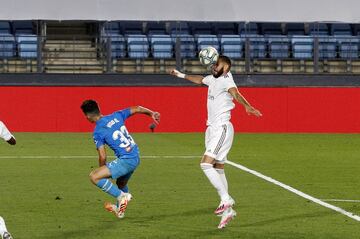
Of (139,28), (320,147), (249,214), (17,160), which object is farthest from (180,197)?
(139,28)

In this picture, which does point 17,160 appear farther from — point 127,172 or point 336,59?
point 336,59

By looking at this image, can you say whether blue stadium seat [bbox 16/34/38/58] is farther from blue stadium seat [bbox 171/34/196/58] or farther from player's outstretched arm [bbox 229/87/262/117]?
player's outstretched arm [bbox 229/87/262/117]

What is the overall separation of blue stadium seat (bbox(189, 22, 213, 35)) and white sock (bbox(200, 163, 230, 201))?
26502 mm

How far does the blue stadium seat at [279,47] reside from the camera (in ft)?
129

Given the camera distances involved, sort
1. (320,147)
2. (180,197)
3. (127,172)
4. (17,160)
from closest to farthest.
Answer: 1. (127,172)
2. (180,197)
3. (17,160)
4. (320,147)

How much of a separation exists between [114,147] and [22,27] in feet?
86.1

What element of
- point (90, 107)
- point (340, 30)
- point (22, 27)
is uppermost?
point (90, 107)

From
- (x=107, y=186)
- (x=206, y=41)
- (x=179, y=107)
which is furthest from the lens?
(x=206, y=41)

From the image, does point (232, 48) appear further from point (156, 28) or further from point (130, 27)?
point (130, 27)

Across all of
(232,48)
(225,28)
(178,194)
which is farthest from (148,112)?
(225,28)

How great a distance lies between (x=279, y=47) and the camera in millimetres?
39375

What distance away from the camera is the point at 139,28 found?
135 ft

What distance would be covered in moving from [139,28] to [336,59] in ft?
23.1

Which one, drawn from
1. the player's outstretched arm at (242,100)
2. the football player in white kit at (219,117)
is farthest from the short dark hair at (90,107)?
the player's outstretched arm at (242,100)
